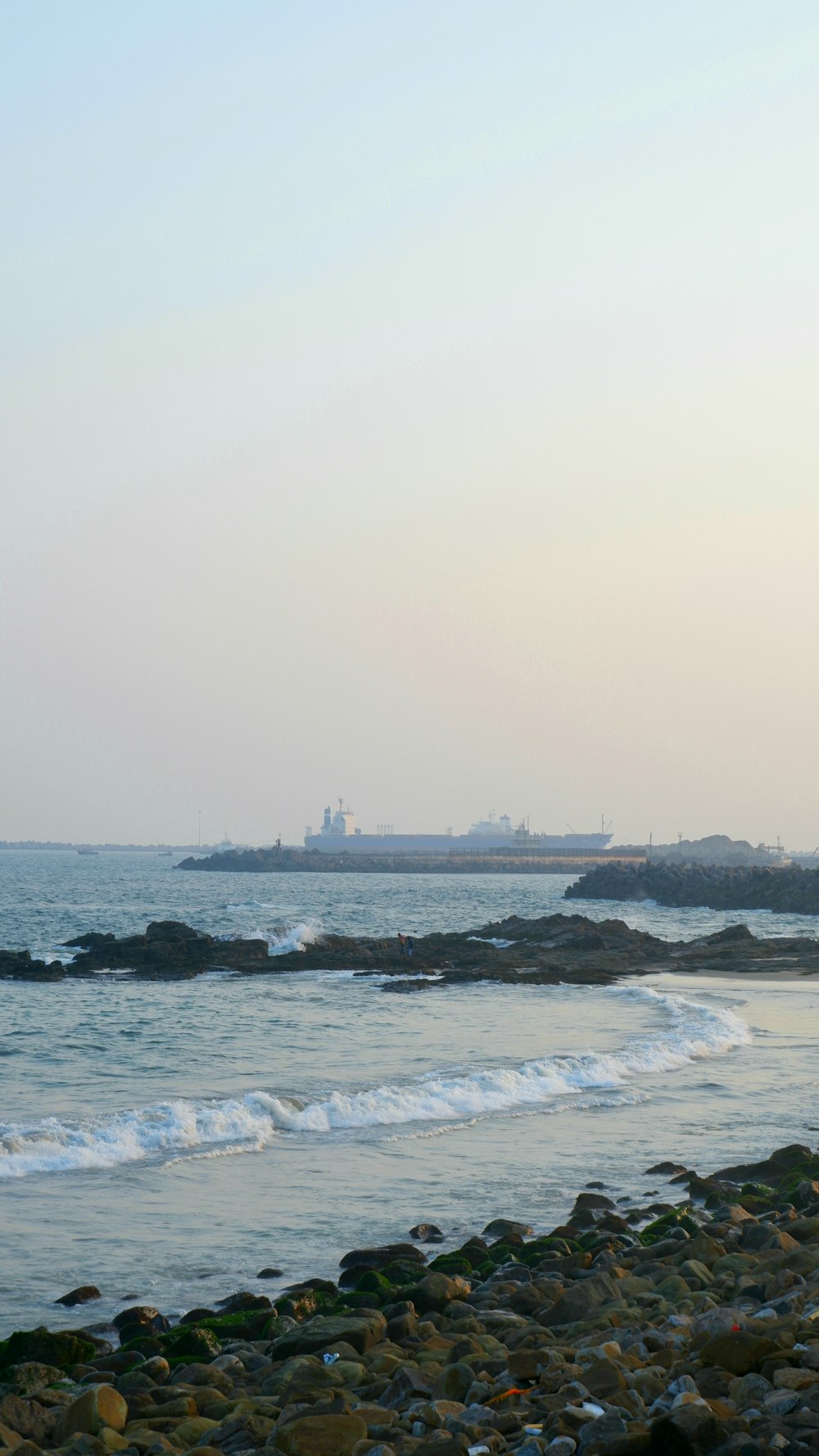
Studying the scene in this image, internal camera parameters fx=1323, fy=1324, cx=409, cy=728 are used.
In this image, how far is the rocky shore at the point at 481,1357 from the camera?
17.2 feet

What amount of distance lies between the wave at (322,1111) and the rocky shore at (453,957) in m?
12.9

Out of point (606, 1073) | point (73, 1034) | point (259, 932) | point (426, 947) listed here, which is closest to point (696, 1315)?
point (606, 1073)

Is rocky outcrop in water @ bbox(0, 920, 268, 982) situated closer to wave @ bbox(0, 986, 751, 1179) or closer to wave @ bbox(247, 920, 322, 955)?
wave @ bbox(247, 920, 322, 955)

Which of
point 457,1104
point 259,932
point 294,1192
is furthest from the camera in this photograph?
point 259,932

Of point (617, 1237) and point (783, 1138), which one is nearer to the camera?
point (617, 1237)

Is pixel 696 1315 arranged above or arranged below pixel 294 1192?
above

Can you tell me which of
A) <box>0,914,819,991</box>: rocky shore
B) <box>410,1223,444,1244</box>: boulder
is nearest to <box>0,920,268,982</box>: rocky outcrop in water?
<box>0,914,819,991</box>: rocky shore

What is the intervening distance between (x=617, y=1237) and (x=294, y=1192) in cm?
329

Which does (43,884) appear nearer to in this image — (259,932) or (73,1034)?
(259,932)

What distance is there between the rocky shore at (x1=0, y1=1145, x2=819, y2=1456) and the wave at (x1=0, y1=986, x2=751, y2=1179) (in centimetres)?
418

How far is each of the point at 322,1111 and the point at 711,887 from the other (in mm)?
66856

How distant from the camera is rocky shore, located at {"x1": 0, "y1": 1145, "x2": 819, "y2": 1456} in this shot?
523cm

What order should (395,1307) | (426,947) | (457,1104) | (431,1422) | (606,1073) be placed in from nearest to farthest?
(431,1422) → (395,1307) → (457,1104) → (606,1073) → (426,947)

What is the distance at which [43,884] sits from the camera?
311 feet
